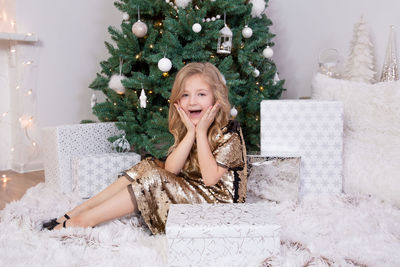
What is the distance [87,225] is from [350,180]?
1.15m

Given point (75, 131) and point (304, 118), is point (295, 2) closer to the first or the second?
point (304, 118)

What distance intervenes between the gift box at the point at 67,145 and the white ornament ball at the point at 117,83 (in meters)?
0.22

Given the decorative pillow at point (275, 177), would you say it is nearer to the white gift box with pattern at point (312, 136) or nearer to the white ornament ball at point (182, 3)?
the white gift box with pattern at point (312, 136)

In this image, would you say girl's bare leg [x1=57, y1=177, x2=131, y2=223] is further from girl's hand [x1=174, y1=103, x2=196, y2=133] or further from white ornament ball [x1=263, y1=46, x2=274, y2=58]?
white ornament ball [x1=263, y1=46, x2=274, y2=58]

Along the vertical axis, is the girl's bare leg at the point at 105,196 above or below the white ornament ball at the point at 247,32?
below

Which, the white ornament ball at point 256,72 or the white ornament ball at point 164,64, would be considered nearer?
the white ornament ball at point 164,64

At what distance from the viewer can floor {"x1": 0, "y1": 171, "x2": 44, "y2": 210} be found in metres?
1.84

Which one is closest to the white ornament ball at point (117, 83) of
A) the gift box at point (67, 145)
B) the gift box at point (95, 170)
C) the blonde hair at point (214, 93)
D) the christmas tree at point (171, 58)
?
the christmas tree at point (171, 58)

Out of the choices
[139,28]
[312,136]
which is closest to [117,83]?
[139,28]

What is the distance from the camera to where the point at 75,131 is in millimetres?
1915

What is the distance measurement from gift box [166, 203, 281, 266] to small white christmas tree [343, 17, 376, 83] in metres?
1.32

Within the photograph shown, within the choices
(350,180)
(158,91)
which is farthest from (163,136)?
(350,180)

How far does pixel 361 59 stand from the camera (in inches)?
77.9

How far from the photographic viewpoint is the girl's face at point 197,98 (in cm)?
135
